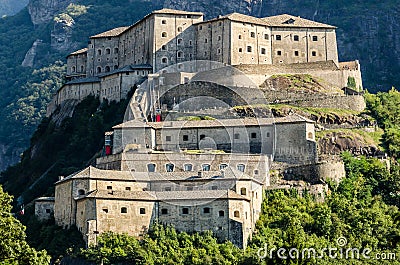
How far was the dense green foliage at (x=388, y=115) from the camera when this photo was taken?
85.5 meters

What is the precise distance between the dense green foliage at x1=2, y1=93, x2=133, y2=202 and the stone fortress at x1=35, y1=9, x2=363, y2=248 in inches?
98.9

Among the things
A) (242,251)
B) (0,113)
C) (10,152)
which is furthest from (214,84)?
(0,113)

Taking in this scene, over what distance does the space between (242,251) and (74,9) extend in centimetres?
11917

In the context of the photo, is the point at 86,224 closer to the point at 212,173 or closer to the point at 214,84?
the point at 212,173

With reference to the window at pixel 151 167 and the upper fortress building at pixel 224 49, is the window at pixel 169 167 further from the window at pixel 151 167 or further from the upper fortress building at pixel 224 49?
the upper fortress building at pixel 224 49

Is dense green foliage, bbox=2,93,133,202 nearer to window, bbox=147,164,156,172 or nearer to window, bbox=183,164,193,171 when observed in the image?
window, bbox=147,164,156,172

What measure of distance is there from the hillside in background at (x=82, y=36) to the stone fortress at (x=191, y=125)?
42680 mm

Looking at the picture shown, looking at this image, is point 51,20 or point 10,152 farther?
point 51,20

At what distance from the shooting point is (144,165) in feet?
251

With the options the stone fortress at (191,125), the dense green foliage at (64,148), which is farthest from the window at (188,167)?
the dense green foliage at (64,148)

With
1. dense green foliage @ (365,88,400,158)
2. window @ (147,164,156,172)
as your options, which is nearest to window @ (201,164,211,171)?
window @ (147,164,156,172)

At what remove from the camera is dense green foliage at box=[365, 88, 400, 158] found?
85500mm

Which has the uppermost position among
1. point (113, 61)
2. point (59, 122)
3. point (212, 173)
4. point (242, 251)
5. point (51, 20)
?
point (51, 20)

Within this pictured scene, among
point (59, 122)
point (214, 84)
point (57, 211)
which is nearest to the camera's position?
point (57, 211)
